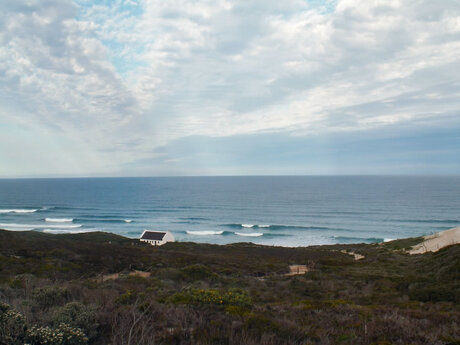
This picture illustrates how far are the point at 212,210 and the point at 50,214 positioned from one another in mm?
41500

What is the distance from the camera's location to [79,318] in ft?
16.1

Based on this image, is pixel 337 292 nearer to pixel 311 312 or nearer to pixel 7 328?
pixel 311 312

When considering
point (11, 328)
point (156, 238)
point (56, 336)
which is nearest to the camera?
point (56, 336)

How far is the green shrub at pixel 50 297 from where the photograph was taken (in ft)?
20.9

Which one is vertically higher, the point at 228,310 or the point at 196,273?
the point at 228,310

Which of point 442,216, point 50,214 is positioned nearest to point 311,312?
point 442,216

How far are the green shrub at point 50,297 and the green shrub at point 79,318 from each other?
1530mm

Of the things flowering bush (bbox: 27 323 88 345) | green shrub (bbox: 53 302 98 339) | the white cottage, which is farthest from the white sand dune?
flowering bush (bbox: 27 323 88 345)

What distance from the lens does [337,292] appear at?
12062mm

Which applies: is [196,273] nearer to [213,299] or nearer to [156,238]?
[213,299]

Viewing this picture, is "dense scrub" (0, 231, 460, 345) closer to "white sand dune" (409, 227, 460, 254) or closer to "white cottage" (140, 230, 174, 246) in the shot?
"white sand dune" (409, 227, 460, 254)

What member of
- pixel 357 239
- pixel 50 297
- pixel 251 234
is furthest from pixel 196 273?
pixel 357 239

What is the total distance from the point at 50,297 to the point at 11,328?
260cm

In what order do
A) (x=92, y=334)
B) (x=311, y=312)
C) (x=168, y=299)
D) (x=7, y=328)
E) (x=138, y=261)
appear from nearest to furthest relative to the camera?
(x=7, y=328), (x=92, y=334), (x=311, y=312), (x=168, y=299), (x=138, y=261)
